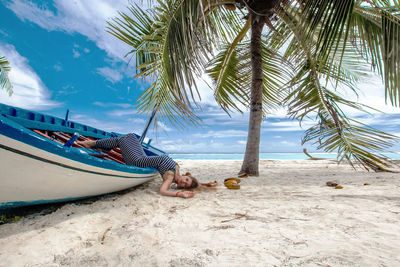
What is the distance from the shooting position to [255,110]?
4234mm

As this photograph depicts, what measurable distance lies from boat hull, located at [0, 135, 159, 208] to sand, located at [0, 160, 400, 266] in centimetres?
17

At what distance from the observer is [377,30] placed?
110 inches

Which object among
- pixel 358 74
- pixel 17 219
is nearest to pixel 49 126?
pixel 17 219

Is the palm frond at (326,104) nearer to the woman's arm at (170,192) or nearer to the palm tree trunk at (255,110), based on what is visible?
the palm tree trunk at (255,110)

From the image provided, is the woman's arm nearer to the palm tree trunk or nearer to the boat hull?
the boat hull

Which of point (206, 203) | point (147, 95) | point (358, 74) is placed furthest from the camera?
point (358, 74)

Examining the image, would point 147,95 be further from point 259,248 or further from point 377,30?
point 377,30

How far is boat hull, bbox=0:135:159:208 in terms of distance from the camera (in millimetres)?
1357

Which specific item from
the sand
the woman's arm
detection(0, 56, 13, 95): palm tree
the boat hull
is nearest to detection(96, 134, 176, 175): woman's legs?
the woman's arm

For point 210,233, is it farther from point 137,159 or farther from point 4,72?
point 4,72

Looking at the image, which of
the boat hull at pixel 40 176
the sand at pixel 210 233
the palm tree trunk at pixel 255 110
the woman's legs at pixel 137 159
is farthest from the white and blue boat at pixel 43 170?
the palm tree trunk at pixel 255 110

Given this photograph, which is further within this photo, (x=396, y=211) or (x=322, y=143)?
(x=322, y=143)

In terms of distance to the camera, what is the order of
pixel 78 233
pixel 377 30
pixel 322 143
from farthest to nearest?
pixel 322 143, pixel 377 30, pixel 78 233

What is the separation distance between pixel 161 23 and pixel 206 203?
2634mm
